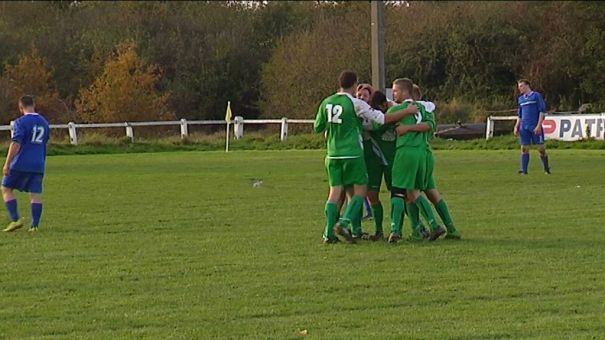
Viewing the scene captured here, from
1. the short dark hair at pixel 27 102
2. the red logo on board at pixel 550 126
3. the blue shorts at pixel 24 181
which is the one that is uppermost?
the short dark hair at pixel 27 102

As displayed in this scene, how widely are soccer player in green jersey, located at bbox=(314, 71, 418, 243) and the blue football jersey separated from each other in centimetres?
1192

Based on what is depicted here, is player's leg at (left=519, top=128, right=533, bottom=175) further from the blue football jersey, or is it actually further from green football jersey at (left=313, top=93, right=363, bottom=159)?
green football jersey at (left=313, top=93, right=363, bottom=159)

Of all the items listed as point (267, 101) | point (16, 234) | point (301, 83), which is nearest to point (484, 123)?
point (301, 83)

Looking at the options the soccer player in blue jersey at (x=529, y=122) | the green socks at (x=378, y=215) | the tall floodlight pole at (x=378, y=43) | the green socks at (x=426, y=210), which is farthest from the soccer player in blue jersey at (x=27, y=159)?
the tall floodlight pole at (x=378, y=43)

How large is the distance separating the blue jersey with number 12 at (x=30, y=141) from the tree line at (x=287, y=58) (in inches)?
1463

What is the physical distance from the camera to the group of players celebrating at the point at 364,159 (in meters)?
12.9

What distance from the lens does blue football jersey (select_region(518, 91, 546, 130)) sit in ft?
79.8

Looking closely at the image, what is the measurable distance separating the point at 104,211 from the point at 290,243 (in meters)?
5.18

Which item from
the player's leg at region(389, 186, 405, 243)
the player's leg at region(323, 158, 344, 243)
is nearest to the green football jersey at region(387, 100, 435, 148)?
the player's leg at region(389, 186, 405, 243)

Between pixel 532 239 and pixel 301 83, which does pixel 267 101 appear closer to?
pixel 301 83

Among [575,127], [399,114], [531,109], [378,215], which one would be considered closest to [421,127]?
[399,114]

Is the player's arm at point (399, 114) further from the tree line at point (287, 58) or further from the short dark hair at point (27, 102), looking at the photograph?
the tree line at point (287, 58)

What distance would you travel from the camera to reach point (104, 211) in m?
17.5

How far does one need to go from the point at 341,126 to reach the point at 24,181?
4.35 metres
